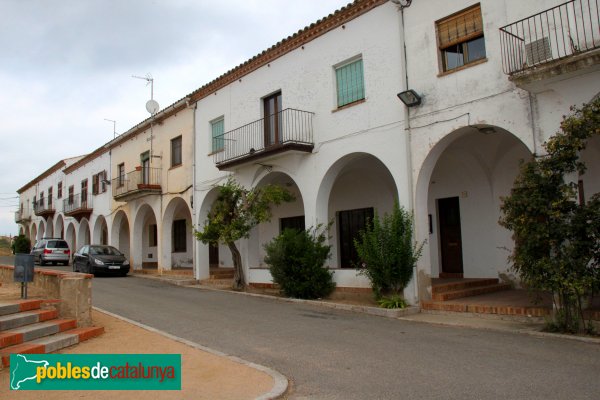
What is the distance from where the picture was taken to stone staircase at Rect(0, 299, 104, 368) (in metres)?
6.56

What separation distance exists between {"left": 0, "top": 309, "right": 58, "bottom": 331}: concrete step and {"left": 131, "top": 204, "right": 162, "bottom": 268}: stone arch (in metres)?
15.3

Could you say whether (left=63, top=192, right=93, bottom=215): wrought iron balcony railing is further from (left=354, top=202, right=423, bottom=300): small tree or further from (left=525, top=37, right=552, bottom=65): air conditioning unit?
(left=525, top=37, right=552, bottom=65): air conditioning unit

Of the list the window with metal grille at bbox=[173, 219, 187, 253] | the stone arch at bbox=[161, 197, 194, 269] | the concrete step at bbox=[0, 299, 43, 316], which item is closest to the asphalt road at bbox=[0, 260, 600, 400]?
the concrete step at bbox=[0, 299, 43, 316]

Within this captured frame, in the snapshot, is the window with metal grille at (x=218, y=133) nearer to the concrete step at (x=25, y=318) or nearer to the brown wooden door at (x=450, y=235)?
the brown wooden door at (x=450, y=235)

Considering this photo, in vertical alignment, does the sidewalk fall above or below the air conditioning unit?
below

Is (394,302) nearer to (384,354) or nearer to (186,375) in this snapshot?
(384,354)

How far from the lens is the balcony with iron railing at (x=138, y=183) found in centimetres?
2083

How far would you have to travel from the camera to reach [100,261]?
66.8 ft

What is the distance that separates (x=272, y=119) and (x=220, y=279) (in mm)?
6513

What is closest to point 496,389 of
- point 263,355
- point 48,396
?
point 263,355

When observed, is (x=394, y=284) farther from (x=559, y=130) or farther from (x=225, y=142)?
(x=225, y=142)

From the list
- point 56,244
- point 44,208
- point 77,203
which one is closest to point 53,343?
point 56,244

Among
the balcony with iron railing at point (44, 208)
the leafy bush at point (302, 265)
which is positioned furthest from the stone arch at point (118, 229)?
the leafy bush at point (302, 265)

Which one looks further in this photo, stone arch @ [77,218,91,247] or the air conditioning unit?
stone arch @ [77,218,91,247]
